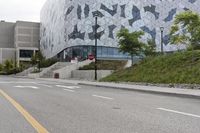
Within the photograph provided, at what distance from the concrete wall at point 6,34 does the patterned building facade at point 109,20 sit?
52.2 meters

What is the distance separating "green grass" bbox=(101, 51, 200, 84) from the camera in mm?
30283

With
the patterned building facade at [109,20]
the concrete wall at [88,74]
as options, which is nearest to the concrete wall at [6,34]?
the patterned building facade at [109,20]

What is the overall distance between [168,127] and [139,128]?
2.34 ft

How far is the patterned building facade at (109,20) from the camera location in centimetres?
10406

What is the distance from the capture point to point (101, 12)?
10431cm

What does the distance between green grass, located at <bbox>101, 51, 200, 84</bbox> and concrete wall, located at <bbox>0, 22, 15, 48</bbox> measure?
398 feet

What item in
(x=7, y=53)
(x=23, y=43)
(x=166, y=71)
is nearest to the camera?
(x=166, y=71)

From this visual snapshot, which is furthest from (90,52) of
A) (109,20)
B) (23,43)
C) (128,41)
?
(23,43)

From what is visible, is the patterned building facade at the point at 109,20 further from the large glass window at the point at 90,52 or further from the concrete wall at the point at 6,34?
the concrete wall at the point at 6,34

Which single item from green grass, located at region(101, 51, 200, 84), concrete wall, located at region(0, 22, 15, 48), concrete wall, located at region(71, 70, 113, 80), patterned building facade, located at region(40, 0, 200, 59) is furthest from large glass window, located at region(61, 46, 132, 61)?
green grass, located at region(101, 51, 200, 84)

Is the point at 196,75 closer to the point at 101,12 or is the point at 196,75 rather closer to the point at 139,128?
the point at 139,128

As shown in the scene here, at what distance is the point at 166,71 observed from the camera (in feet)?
113

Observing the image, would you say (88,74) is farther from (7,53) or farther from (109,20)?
(7,53)

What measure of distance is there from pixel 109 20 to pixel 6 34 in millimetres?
66644
